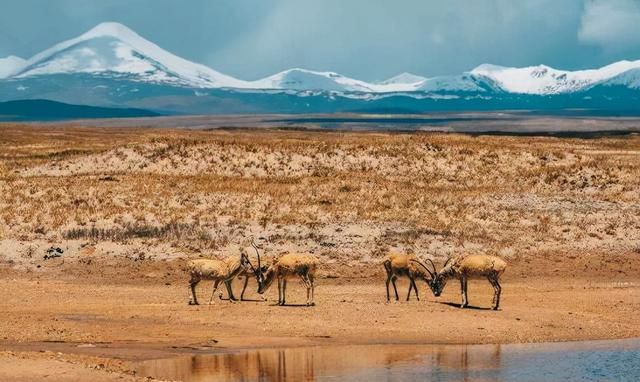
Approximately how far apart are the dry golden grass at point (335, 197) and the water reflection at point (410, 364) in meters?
14.4

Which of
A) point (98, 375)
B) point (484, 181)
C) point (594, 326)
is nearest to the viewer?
point (98, 375)

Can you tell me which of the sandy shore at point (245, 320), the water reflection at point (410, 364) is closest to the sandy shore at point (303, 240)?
the sandy shore at point (245, 320)

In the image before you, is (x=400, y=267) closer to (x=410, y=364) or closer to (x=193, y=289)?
(x=193, y=289)

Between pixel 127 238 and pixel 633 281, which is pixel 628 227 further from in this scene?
pixel 127 238

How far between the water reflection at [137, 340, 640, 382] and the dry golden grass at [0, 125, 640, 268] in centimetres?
1437

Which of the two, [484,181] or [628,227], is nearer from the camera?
[628,227]

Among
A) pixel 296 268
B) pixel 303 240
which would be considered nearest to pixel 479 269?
pixel 296 268

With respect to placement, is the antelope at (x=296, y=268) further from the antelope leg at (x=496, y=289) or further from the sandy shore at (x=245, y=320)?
the antelope leg at (x=496, y=289)

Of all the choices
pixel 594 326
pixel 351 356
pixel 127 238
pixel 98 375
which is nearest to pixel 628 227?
pixel 594 326

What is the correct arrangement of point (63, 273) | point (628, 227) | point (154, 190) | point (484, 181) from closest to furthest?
1. point (63, 273)
2. point (628, 227)
3. point (154, 190)
4. point (484, 181)

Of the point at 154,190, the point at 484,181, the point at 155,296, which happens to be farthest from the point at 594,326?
the point at 484,181

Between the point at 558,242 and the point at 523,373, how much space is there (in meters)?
20.9

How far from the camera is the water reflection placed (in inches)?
864

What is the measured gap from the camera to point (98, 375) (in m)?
20.4
